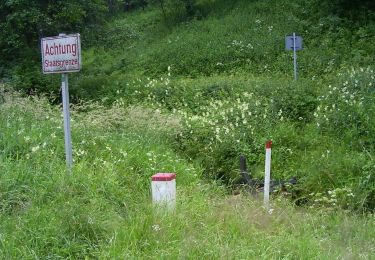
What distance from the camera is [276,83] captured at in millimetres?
12359

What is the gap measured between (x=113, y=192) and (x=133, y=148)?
5.31ft

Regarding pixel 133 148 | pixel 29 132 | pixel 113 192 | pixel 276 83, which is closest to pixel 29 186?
pixel 113 192

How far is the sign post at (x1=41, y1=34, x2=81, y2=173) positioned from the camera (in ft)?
18.0

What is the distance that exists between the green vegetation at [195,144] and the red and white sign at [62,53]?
A: 1.04 meters

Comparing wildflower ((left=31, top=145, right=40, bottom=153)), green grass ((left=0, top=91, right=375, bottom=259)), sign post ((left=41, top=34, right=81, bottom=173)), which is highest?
sign post ((left=41, top=34, right=81, bottom=173))

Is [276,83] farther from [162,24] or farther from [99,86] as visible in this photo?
[162,24]

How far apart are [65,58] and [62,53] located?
7 cm

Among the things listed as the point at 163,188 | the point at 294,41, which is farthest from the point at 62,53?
the point at 294,41

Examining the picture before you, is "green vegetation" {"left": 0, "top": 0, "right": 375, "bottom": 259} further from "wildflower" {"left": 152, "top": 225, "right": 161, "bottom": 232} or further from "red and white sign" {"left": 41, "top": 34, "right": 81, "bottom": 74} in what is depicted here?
"red and white sign" {"left": 41, "top": 34, "right": 81, "bottom": 74}

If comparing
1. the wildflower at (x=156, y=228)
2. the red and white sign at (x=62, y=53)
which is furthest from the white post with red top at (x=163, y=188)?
the red and white sign at (x=62, y=53)

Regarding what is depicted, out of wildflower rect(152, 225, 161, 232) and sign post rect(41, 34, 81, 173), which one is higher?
sign post rect(41, 34, 81, 173)

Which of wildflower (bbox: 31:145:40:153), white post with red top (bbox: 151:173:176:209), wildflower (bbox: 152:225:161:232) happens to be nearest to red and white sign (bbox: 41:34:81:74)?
wildflower (bbox: 31:145:40:153)

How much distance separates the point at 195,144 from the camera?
910 centimetres

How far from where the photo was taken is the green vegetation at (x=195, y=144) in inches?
175
